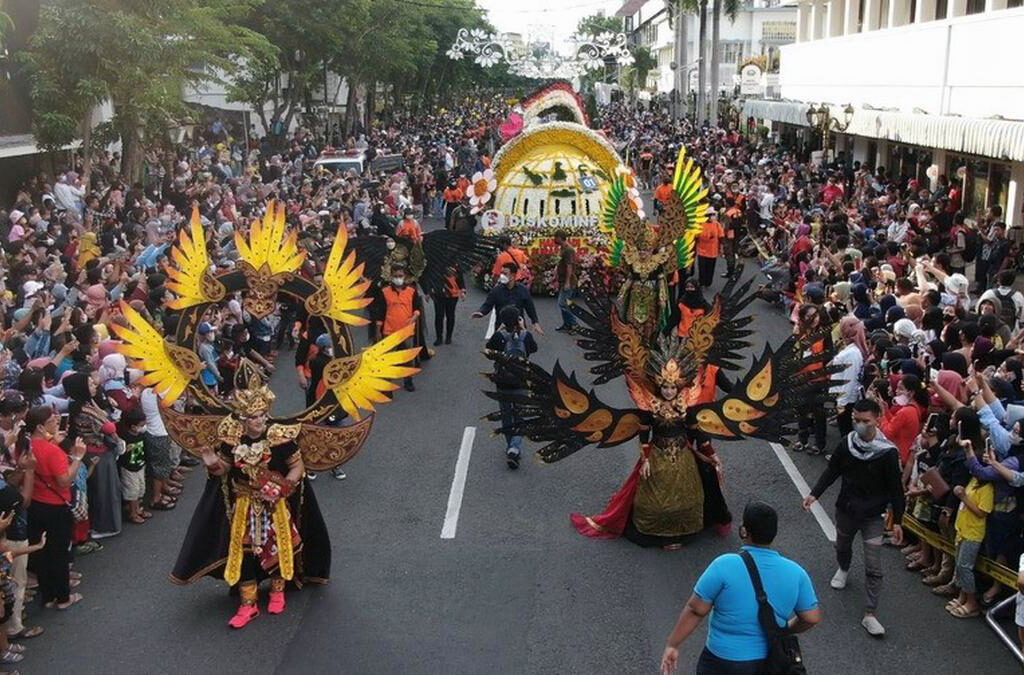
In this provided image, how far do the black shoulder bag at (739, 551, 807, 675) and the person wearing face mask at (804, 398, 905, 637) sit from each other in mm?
2283

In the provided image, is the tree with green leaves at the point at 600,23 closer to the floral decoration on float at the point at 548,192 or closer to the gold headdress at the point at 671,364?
the floral decoration on float at the point at 548,192

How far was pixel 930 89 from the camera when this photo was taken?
2219 centimetres

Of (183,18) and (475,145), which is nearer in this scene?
(183,18)

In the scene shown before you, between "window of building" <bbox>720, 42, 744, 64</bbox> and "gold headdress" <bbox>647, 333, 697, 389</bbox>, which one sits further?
"window of building" <bbox>720, 42, 744, 64</bbox>

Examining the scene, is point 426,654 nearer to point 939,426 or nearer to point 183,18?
point 939,426

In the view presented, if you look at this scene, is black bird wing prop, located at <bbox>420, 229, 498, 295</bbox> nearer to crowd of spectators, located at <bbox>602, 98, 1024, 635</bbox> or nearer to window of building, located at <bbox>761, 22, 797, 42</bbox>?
crowd of spectators, located at <bbox>602, 98, 1024, 635</bbox>

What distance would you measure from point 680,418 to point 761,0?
67.2m

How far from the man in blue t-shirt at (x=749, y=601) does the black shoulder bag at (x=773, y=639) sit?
0.02m

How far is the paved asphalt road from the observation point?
655 cm

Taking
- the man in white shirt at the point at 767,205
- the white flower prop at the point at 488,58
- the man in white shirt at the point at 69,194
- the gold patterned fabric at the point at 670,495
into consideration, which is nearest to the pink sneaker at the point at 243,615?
the gold patterned fabric at the point at 670,495

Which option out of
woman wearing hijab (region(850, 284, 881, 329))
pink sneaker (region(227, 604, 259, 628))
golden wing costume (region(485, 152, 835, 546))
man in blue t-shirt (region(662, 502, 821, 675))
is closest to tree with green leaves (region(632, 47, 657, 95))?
woman wearing hijab (region(850, 284, 881, 329))

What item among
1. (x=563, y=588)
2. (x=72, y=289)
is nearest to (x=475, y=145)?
(x=72, y=289)

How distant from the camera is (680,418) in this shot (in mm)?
7797

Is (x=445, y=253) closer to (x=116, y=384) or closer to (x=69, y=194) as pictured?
(x=116, y=384)
